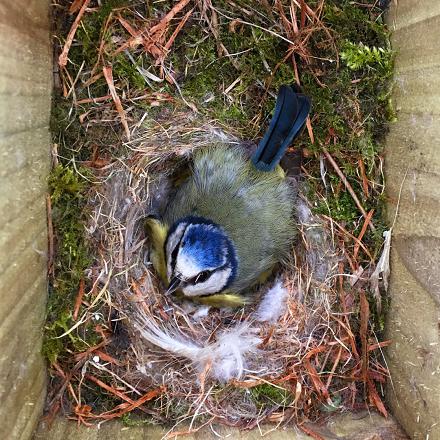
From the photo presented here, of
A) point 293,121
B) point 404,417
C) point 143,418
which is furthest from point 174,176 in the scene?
point 404,417

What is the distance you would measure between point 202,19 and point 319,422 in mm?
1271

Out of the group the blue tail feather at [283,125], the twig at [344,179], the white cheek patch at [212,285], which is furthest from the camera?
the white cheek patch at [212,285]

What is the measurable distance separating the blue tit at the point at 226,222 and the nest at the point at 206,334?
2.5 inches

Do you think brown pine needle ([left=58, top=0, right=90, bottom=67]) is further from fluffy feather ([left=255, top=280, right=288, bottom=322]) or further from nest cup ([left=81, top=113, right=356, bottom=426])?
fluffy feather ([left=255, top=280, right=288, bottom=322])

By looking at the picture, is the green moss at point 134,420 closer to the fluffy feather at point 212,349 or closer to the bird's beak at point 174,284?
the fluffy feather at point 212,349

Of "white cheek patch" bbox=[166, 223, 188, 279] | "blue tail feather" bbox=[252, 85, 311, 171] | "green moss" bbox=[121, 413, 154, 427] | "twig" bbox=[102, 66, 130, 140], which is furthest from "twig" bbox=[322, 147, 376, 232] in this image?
"green moss" bbox=[121, 413, 154, 427]

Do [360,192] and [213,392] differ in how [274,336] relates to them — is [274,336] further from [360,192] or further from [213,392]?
[360,192]

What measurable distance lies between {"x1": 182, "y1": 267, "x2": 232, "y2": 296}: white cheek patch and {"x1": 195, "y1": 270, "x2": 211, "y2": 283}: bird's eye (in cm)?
2

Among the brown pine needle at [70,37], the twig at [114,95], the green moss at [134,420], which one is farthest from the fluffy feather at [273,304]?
the brown pine needle at [70,37]

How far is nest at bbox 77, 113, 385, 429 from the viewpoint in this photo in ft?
5.80

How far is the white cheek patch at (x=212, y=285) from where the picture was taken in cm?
200

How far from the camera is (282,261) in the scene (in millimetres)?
2150

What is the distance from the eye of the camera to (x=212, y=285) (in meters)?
2.03

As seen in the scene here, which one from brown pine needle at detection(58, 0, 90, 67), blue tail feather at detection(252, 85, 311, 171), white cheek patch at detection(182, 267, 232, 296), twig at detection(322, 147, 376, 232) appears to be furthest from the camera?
white cheek patch at detection(182, 267, 232, 296)
